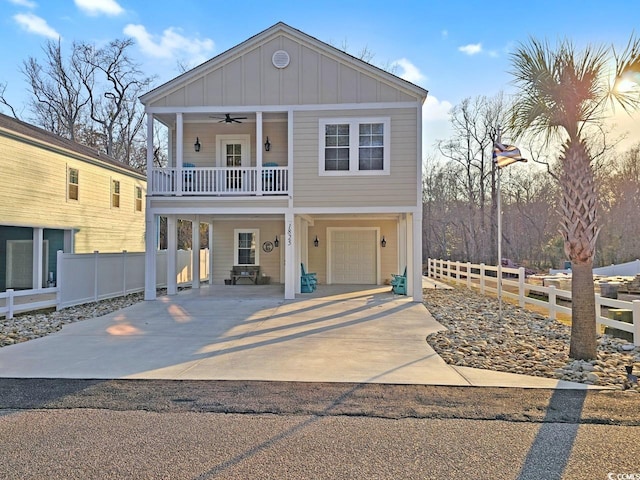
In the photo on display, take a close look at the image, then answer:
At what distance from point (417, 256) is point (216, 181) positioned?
604 cm

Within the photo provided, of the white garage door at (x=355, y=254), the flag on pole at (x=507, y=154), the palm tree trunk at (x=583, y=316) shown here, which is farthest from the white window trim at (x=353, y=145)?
the palm tree trunk at (x=583, y=316)

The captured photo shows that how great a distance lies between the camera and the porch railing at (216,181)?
12133 mm

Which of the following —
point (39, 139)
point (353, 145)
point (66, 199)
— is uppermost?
point (39, 139)

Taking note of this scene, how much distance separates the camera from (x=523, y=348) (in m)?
6.70

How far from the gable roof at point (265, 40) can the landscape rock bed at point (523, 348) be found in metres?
6.23

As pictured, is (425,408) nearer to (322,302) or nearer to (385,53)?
(322,302)

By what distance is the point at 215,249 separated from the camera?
16266 mm

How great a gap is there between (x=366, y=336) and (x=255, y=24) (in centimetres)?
1369

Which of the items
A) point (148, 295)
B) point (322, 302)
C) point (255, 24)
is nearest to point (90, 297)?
point (148, 295)

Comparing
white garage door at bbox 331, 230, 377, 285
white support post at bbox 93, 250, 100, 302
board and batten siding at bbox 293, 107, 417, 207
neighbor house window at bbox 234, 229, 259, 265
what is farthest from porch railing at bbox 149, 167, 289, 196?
white garage door at bbox 331, 230, 377, 285

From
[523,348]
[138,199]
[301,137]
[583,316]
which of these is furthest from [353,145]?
[138,199]

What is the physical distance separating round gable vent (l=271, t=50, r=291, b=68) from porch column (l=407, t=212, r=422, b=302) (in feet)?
18.7

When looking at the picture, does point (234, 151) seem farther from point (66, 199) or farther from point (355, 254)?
point (66, 199)

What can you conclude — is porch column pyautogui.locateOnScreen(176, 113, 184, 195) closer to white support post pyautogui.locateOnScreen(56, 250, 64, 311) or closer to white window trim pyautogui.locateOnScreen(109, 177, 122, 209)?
white support post pyautogui.locateOnScreen(56, 250, 64, 311)
